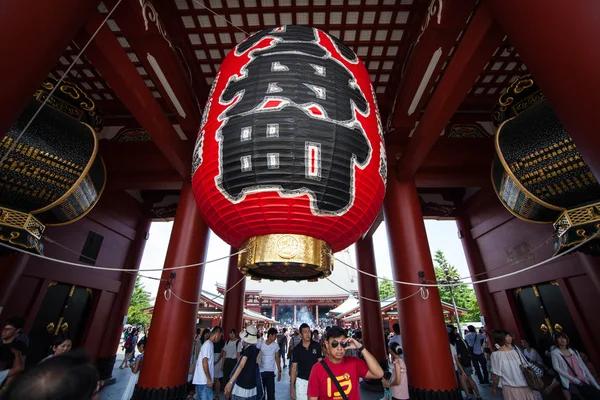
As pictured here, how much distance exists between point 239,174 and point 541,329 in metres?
6.93

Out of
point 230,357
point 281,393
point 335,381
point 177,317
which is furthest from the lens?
point 281,393

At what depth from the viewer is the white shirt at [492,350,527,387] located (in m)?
3.22

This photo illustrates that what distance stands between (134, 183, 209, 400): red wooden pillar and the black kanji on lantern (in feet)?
11.1

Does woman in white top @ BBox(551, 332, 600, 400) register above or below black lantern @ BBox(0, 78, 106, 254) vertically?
below

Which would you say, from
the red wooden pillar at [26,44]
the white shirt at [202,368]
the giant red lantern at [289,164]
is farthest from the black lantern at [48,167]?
the white shirt at [202,368]

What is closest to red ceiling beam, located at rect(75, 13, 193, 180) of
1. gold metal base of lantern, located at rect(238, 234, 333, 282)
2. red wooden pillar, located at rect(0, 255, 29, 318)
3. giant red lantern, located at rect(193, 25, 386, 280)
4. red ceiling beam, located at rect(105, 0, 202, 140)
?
red ceiling beam, located at rect(105, 0, 202, 140)

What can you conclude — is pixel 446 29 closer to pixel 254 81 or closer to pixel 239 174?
pixel 254 81

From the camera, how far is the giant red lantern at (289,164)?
1.70 metres

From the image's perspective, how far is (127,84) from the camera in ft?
11.4

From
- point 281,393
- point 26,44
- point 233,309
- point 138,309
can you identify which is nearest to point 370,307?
point 281,393

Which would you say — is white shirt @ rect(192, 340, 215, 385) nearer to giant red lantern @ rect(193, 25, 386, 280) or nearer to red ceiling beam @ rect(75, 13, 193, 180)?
giant red lantern @ rect(193, 25, 386, 280)

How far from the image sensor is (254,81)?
6.55 feet

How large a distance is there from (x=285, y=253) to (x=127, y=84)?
3.18m

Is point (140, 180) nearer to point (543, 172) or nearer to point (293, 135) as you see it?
point (293, 135)
